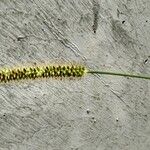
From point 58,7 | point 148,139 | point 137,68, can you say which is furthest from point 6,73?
point 148,139

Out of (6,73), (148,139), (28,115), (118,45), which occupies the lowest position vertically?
(148,139)

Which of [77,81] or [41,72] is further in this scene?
[77,81]

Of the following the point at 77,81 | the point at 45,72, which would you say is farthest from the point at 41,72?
the point at 77,81

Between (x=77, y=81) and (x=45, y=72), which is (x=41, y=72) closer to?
(x=45, y=72)

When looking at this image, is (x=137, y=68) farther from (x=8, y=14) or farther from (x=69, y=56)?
(x=8, y=14)
